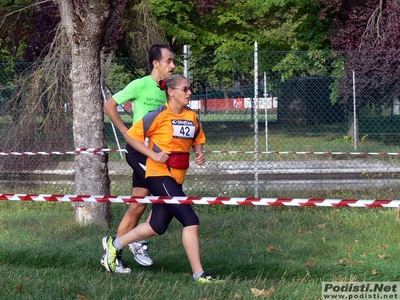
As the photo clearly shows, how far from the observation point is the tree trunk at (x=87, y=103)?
8.63 meters

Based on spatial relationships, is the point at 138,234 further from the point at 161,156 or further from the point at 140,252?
the point at 161,156

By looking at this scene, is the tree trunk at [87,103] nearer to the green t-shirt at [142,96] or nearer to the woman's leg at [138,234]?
the green t-shirt at [142,96]

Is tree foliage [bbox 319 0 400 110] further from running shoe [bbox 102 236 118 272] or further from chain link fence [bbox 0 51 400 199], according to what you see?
→ running shoe [bbox 102 236 118 272]

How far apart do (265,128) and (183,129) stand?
682cm

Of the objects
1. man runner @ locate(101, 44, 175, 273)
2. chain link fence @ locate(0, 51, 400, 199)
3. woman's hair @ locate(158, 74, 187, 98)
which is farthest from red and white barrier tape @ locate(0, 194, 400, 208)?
chain link fence @ locate(0, 51, 400, 199)

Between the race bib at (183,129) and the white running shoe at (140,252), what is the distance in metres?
1.23

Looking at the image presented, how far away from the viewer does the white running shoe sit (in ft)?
21.8

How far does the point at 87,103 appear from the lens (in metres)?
8.80

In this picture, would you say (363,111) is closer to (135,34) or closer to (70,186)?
(70,186)

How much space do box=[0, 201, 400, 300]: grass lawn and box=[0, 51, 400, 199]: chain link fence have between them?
2.01 metres

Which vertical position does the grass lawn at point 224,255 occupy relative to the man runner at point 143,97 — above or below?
below

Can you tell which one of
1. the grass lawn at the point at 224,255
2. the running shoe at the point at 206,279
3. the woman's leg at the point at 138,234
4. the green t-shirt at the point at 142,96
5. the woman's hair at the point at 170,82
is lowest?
the grass lawn at the point at 224,255

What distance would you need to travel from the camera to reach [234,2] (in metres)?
26.0

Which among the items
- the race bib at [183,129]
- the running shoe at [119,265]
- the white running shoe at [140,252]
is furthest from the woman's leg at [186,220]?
the white running shoe at [140,252]
